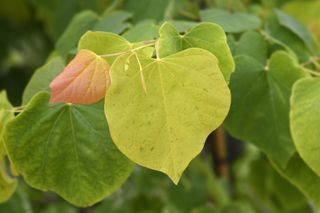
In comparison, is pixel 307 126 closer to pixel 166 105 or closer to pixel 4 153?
pixel 166 105

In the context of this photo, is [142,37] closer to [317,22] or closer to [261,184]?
[317,22]

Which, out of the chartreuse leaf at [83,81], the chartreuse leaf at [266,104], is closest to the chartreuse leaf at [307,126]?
the chartreuse leaf at [266,104]

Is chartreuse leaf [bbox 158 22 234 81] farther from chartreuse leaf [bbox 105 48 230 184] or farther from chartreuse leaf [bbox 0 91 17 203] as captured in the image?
chartreuse leaf [bbox 0 91 17 203]

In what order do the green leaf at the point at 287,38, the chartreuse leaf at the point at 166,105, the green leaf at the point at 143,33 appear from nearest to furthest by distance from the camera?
the chartreuse leaf at the point at 166,105 < the green leaf at the point at 143,33 < the green leaf at the point at 287,38

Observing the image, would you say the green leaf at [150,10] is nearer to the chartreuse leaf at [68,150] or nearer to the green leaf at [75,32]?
the green leaf at [75,32]

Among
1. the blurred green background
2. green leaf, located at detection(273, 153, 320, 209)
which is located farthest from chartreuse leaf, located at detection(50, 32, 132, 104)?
green leaf, located at detection(273, 153, 320, 209)

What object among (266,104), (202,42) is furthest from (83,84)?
(266,104)

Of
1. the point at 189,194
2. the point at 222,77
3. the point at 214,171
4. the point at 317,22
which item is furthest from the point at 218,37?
the point at 214,171
